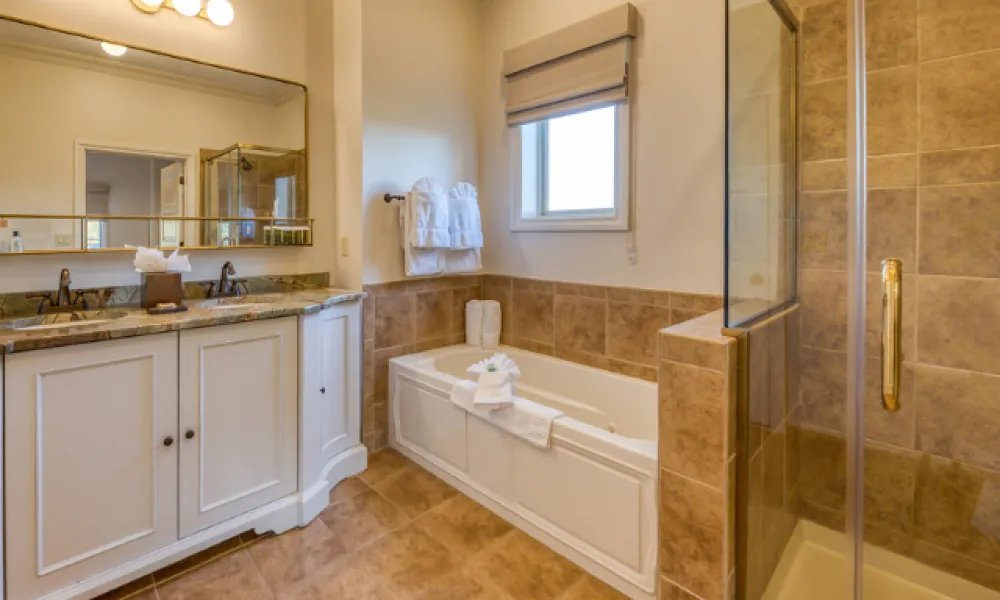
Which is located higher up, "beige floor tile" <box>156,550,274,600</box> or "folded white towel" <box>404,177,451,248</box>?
"folded white towel" <box>404,177,451,248</box>

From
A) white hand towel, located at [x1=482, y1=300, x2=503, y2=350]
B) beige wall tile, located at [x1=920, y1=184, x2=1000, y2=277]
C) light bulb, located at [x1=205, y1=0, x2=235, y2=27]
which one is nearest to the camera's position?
beige wall tile, located at [x1=920, y1=184, x2=1000, y2=277]

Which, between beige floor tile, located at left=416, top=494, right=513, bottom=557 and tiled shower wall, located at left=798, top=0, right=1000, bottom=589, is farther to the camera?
beige floor tile, located at left=416, top=494, right=513, bottom=557

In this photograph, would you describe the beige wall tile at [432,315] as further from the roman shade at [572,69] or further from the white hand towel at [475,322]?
the roman shade at [572,69]

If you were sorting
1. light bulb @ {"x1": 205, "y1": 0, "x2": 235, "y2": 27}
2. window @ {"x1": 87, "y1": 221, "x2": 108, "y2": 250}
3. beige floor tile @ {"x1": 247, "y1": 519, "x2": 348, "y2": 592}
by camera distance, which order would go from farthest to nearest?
1. light bulb @ {"x1": 205, "y1": 0, "x2": 235, "y2": 27}
2. window @ {"x1": 87, "y1": 221, "x2": 108, "y2": 250}
3. beige floor tile @ {"x1": 247, "y1": 519, "x2": 348, "y2": 592}

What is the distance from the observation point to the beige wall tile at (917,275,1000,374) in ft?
5.08

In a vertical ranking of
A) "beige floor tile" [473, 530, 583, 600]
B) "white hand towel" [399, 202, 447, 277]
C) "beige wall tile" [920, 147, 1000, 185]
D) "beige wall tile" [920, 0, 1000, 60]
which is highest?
"beige wall tile" [920, 0, 1000, 60]

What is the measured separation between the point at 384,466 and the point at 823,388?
2068 mm

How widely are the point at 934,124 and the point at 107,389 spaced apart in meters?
2.85

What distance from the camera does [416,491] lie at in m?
2.32

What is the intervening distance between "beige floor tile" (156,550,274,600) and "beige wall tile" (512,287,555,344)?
5.81ft

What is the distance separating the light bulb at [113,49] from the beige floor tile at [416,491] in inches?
87.8

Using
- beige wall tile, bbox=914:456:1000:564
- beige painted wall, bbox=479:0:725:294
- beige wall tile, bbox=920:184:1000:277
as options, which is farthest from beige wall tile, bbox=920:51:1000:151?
beige wall tile, bbox=914:456:1000:564

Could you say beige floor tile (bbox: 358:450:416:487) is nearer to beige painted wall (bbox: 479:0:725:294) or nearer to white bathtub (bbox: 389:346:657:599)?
white bathtub (bbox: 389:346:657:599)

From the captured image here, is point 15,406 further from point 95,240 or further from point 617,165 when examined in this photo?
point 617,165
